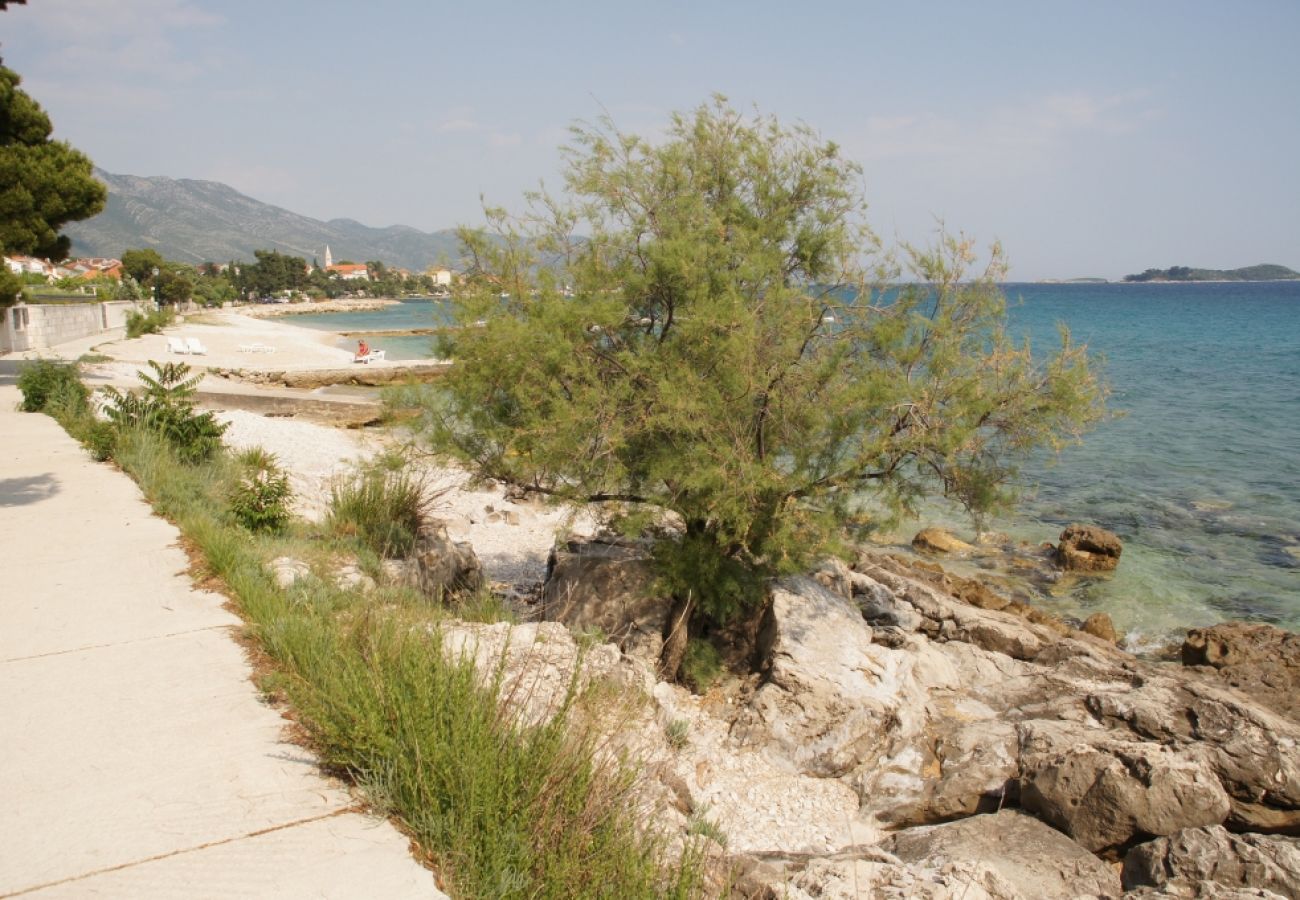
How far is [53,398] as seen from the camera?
14281 mm

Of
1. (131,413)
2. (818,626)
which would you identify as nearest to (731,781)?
(818,626)

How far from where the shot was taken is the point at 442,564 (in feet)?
33.8

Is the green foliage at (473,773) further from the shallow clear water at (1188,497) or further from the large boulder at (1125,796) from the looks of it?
the shallow clear water at (1188,497)

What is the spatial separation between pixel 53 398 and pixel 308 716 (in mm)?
12956

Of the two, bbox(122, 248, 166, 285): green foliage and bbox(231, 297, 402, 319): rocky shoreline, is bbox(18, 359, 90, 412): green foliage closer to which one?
bbox(122, 248, 166, 285): green foliage

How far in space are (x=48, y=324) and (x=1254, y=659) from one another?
35.3 metres

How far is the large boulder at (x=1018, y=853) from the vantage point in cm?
529

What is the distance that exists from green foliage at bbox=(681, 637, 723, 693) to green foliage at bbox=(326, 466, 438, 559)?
3522mm

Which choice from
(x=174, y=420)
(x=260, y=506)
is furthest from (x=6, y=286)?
(x=260, y=506)

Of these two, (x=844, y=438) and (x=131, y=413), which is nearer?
(x=844, y=438)

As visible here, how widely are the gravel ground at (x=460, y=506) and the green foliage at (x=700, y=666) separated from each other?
70.0 inches

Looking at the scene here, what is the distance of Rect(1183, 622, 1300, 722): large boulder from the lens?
9211mm

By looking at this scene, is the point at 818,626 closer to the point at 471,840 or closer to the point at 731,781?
the point at 731,781

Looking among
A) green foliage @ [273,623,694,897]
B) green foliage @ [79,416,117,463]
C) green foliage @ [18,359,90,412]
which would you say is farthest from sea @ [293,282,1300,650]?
green foliage @ [18,359,90,412]
